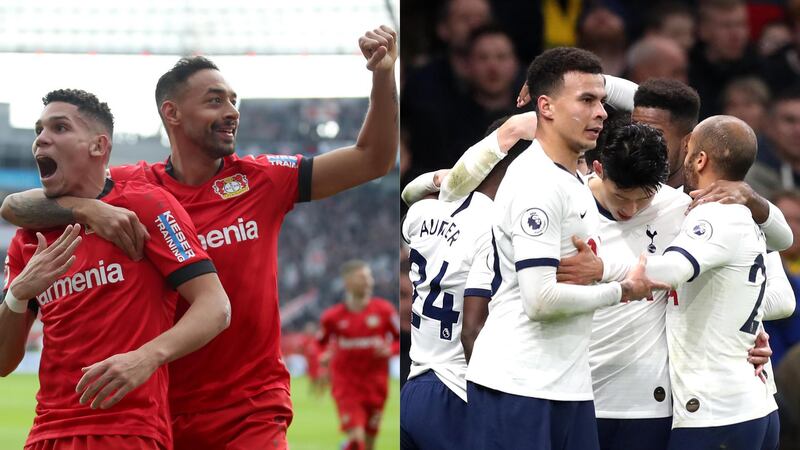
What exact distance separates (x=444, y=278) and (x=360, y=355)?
754cm

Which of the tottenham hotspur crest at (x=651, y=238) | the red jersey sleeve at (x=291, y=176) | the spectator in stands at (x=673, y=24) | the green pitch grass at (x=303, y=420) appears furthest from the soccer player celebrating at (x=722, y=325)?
the green pitch grass at (x=303, y=420)

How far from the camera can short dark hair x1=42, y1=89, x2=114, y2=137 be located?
370cm

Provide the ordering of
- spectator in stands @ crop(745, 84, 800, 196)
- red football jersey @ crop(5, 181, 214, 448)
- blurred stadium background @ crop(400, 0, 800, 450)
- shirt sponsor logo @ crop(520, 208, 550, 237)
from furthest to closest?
spectator in stands @ crop(745, 84, 800, 196) < blurred stadium background @ crop(400, 0, 800, 450) < red football jersey @ crop(5, 181, 214, 448) < shirt sponsor logo @ crop(520, 208, 550, 237)

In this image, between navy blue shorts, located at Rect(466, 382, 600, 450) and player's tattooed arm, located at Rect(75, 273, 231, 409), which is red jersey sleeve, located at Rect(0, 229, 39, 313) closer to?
player's tattooed arm, located at Rect(75, 273, 231, 409)

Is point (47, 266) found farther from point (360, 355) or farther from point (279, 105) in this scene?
point (279, 105)

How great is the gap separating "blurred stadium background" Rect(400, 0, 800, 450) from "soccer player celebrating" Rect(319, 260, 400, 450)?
2104 mm

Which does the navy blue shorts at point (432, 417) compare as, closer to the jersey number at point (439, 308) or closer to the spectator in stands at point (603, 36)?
the jersey number at point (439, 308)

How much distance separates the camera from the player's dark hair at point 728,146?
3.93 m

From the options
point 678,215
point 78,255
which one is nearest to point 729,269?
point 678,215

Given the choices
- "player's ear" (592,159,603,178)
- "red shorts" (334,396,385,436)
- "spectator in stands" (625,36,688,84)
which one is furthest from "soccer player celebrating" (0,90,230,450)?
"red shorts" (334,396,385,436)

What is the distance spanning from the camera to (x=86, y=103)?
3719 millimetres

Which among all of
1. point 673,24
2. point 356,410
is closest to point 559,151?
point 673,24

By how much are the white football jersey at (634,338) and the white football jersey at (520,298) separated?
2.02 feet

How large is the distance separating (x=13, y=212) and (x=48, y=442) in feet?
2.61
